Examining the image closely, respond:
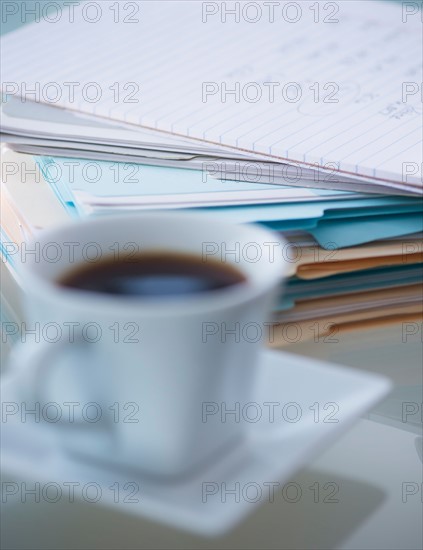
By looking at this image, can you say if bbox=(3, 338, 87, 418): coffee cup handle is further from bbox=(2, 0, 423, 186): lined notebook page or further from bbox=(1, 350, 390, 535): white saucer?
bbox=(2, 0, 423, 186): lined notebook page

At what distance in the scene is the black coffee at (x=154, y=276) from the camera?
17.3 inches

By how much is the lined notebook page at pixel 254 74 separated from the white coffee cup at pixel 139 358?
245 mm

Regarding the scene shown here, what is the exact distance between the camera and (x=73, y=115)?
756 mm

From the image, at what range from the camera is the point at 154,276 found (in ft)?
1.47

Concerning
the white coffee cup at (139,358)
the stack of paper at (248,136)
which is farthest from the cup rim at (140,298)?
the stack of paper at (248,136)

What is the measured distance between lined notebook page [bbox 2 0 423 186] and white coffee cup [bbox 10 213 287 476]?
245 millimetres

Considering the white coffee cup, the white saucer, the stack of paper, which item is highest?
the stack of paper

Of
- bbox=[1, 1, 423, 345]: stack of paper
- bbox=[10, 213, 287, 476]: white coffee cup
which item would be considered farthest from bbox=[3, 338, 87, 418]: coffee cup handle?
bbox=[1, 1, 423, 345]: stack of paper

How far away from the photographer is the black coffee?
0.44 m

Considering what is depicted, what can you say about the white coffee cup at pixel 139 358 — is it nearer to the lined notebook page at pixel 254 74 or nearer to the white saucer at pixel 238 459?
the white saucer at pixel 238 459

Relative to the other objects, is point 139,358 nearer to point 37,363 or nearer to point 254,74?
point 37,363

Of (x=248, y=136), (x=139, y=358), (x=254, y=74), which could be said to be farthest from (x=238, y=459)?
(x=254, y=74)

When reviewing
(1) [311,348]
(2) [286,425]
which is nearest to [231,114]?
(1) [311,348]

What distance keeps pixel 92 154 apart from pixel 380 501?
34 centimetres
